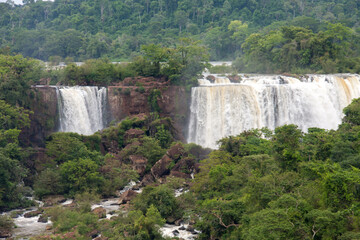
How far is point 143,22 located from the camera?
264 feet

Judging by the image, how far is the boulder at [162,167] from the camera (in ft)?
117

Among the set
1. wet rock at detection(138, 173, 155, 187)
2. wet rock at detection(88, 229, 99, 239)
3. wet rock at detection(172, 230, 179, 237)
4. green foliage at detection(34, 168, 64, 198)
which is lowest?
wet rock at detection(172, 230, 179, 237)

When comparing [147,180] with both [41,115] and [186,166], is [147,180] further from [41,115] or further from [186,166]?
[41,115]

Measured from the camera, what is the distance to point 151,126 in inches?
1635

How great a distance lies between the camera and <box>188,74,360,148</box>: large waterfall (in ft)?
148

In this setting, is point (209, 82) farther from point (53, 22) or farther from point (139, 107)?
point (53, 22)

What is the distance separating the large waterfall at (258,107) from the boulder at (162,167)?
9120mm

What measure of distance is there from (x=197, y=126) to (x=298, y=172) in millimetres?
19726

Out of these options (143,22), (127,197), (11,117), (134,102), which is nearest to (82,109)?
(134,102)

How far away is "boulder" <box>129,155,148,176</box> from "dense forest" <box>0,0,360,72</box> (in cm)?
2630

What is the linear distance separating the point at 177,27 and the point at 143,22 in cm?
517

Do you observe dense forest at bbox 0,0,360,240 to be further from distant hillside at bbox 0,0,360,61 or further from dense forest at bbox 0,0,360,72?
distant hillside at bbox 0,0,360,61

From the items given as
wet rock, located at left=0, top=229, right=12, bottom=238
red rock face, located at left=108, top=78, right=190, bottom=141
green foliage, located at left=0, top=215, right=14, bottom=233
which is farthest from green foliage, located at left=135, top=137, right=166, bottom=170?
wet rock, located at left=0, top=229, right=12, bottom=238

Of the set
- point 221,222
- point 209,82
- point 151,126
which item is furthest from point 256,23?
point 221,222
